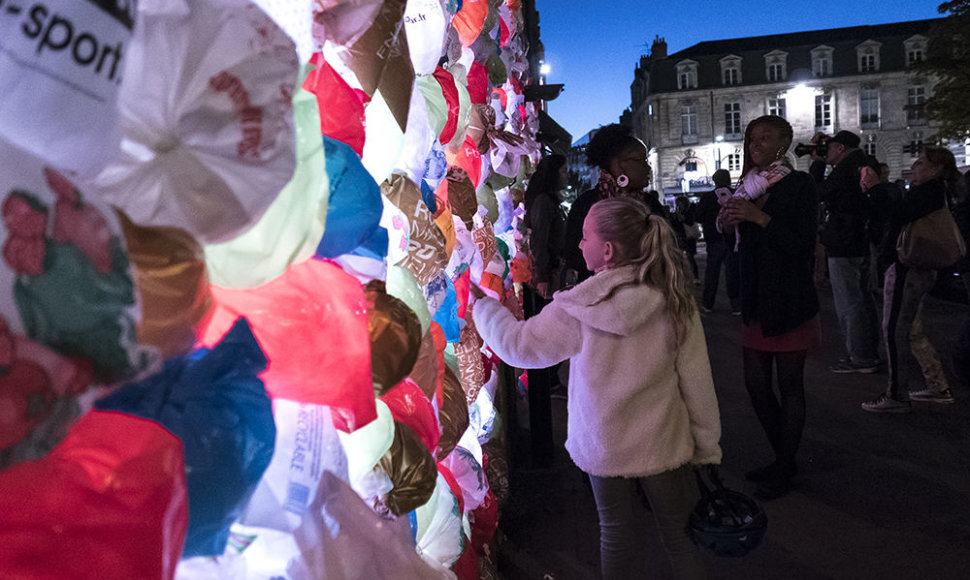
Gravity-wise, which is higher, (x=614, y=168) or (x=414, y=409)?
(x=614, y=168)

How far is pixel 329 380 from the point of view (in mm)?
973

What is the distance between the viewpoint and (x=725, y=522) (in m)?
2.14

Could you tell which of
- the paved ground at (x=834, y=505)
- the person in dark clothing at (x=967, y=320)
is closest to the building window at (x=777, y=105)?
the person in dark clothing at (x=967, y=320)

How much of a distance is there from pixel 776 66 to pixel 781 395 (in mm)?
46888

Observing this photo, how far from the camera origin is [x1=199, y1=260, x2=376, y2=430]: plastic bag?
0.93 metres

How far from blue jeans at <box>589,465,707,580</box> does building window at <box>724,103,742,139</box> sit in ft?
152

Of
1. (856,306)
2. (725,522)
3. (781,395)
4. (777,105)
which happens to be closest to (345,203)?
(725,522)

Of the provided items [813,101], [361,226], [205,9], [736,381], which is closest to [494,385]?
[361,226]

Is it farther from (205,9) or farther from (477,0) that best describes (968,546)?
(205,9)

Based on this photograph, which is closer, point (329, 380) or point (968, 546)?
point (329, 380)

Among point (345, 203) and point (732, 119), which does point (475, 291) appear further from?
point (732, 119)

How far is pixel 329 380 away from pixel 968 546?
320cm

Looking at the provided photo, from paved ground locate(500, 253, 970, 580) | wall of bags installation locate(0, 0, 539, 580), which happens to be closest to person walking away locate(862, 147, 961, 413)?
paved ground locate(500, 253, 970, 580)

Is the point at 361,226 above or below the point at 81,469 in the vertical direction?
above
